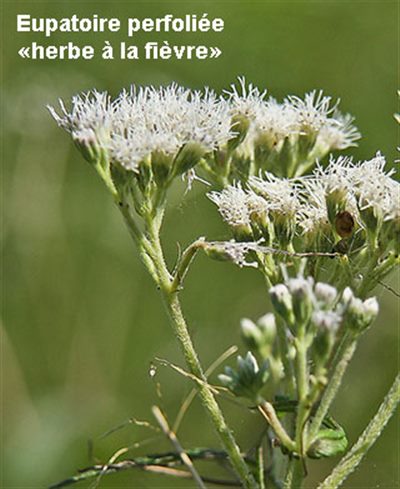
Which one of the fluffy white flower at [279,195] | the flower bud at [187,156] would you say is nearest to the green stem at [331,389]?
the fluffy white flower at [279,195]

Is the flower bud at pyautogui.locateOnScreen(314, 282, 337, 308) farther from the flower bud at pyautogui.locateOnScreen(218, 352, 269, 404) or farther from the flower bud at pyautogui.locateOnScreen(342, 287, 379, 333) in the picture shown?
the flower bud at pyautogui.locateOnScreen(218, 352, 269, 404)

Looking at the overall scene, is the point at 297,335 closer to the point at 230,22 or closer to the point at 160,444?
the point at 160,444

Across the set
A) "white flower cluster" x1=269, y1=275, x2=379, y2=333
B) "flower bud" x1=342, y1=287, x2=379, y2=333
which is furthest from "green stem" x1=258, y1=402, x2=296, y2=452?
"flower bud" x1=342, y1=287, x2=379, y2=333

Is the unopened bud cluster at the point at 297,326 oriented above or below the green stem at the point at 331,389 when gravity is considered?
above

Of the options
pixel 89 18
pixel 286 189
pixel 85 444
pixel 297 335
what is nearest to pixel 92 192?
pixel 89 18

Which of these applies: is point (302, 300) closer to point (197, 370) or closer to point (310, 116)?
point (197, 370)

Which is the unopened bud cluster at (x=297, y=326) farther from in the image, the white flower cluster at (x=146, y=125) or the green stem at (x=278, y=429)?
the white flower cluster at (x=146, y=125)
